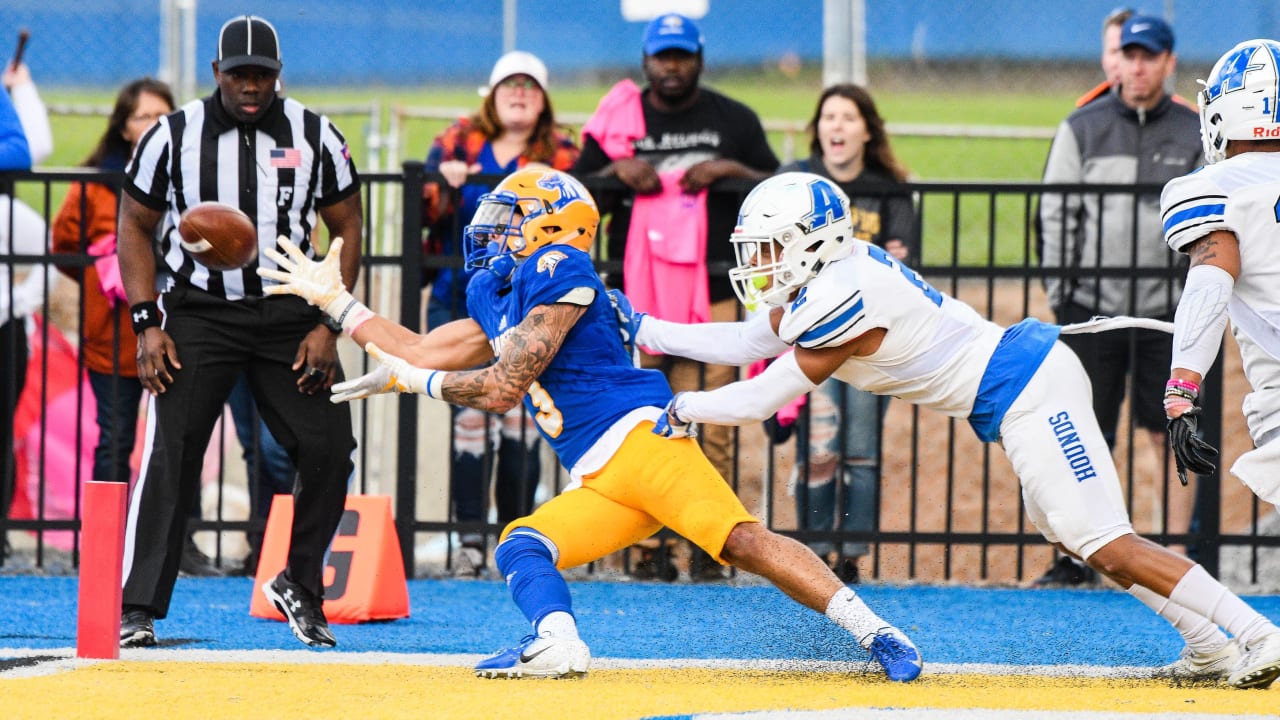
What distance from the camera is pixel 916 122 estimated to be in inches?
762

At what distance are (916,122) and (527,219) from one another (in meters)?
14.3

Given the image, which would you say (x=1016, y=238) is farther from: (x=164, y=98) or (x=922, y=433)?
(x=164, y=98)

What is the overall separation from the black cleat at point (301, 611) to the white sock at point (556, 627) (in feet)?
4.52

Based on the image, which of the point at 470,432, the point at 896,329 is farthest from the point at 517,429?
the point at 896,329

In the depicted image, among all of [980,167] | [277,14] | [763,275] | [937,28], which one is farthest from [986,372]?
[277,14]

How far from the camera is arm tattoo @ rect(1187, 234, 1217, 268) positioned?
5109mm

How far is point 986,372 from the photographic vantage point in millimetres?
5367

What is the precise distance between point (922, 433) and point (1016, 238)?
520 centimetres

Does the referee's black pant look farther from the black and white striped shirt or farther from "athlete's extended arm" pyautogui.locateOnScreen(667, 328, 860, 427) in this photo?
"athlete's extended arm" pyautogui.locateOnScreen(667, 328, 860, 427)

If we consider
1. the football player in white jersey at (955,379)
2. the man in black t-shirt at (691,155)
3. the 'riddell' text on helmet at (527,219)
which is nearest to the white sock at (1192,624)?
the football player in white jersey at (955,379)

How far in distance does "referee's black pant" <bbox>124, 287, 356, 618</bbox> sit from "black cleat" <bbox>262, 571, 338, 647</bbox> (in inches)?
1.7

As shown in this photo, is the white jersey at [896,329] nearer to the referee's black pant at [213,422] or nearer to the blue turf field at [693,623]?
the blue turf field at [693,623]

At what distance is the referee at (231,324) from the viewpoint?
20.7ft

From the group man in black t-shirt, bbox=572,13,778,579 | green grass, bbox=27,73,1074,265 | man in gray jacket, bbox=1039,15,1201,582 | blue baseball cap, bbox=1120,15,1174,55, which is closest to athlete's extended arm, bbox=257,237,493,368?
man in black t-shirt, bbox=572,13,778,579
